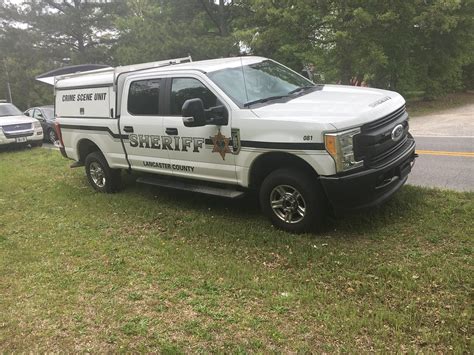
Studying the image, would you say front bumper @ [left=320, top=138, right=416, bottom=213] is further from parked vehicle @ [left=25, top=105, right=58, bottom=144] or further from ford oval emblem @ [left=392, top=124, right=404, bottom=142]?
parked vehicle @ [left=25, top=105, right=58, bottom=144]

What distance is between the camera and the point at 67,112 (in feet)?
26.4

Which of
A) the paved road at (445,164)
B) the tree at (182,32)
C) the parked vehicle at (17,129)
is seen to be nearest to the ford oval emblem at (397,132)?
the paved road at (445,164)

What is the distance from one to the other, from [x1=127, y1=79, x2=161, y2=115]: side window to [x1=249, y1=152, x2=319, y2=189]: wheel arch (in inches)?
72.1

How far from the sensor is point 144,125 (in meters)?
6.41

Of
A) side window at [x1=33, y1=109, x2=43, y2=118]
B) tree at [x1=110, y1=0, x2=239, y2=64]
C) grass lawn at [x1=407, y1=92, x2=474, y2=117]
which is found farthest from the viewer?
tree at [x1=110, y1=0, x2=239, y2=64]

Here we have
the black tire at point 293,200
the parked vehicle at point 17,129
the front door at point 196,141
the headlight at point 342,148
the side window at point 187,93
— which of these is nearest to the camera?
the headlight at point 342,148

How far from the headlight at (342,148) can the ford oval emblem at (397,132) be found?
25.4 inches

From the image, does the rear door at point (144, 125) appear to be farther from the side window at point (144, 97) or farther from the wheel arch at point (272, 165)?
the wheel arch at point (272, 165)

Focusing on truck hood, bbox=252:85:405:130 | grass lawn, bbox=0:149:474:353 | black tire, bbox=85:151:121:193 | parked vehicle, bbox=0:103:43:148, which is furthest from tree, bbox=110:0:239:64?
truck hood, bbox=252:85:405:130

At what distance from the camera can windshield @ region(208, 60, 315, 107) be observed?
217 inches

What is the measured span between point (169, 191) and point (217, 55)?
13.9 m

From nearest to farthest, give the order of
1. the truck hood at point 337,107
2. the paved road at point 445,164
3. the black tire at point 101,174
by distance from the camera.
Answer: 1. the truck hood at point 337,107
2. the paved road at point 445,164
3. the black tire at point 101,174

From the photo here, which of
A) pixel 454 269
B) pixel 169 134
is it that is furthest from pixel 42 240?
pixel 454 269

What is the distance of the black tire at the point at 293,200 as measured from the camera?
4.85 m
